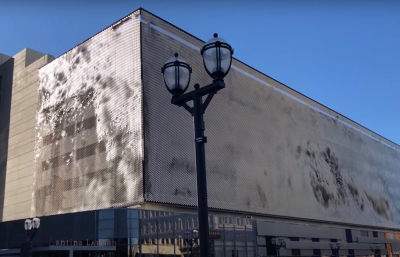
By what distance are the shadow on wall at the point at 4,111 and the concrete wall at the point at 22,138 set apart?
0.46 meters

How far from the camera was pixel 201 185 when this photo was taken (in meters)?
7.34

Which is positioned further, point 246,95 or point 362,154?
point 362,154

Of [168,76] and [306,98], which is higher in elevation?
[306,98]

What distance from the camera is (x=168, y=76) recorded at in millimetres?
8266

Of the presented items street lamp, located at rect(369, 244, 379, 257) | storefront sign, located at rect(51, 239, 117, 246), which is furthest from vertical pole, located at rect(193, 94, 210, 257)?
street lamp, located at rect(369, 244, 379, 257)

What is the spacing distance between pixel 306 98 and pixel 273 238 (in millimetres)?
21271

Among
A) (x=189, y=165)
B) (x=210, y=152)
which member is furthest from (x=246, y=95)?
(x=189, y=165)

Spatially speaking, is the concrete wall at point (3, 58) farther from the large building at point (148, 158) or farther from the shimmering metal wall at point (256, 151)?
the shimmering metal wall at point (256, 151)

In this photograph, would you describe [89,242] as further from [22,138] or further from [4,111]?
[4,111]

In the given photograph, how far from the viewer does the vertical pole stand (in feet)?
23.0

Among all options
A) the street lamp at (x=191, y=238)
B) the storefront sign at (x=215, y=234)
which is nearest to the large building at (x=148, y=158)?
the storefront sign at (x=215, y=234)

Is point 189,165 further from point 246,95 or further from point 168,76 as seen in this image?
point 168,76

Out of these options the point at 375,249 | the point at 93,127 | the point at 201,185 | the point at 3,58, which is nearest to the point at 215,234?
the point at 93,127

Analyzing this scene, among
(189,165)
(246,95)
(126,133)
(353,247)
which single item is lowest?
(353,247)
